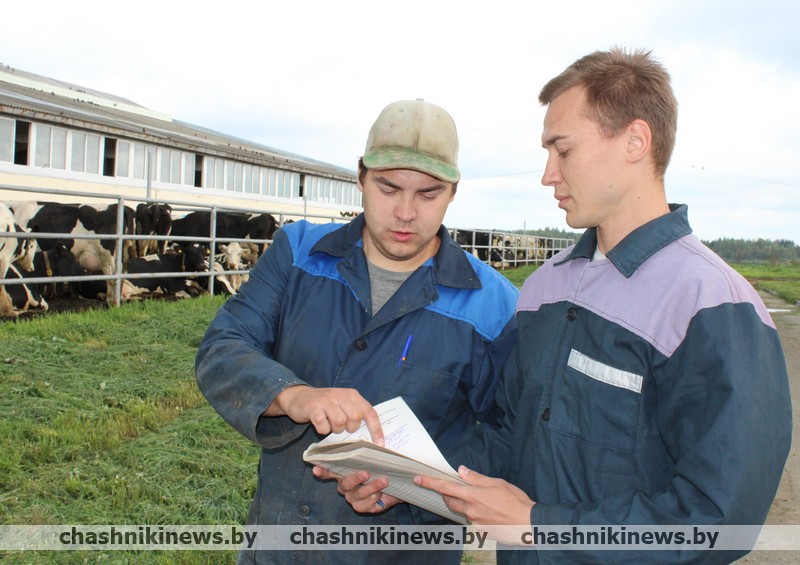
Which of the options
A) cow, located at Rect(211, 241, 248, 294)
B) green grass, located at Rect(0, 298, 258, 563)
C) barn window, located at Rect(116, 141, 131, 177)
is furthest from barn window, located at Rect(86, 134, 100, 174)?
green grass, located at Rect(0, 298, 258, 563)

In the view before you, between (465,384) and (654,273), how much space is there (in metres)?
0.63

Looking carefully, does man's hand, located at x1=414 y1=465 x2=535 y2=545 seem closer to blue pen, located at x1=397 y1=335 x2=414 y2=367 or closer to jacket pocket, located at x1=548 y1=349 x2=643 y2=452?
jacket pocket, located at x1=548 y1=349 x2=643 y2=452

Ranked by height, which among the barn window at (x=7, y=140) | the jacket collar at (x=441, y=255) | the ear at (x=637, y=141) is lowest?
the jacket collar at (x=441, y=255)

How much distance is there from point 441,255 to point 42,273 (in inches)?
324

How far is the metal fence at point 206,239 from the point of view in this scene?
26.5 feet

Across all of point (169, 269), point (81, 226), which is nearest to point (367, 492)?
point (169, 269)

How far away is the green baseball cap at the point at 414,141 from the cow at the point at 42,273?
737 cm

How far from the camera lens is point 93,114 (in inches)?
1005

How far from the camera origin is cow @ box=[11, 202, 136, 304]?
945cm

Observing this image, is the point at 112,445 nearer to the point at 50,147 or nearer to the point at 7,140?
the point at 7,140

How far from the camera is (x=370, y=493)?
1645 mm

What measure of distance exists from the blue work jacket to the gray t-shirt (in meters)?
0.07

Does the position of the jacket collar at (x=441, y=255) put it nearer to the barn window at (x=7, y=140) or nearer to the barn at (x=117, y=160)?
the barn at (x=117, y=160)

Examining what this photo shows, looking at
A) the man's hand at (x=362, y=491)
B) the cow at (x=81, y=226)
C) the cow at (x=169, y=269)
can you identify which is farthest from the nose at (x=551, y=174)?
the cow at (x=169, y=269)
